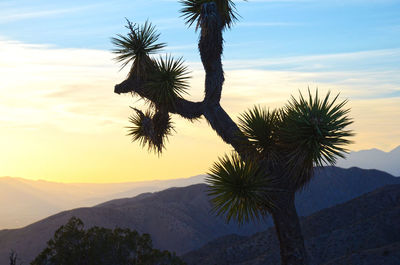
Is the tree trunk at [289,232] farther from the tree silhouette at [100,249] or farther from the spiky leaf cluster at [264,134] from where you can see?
the tree silhouette at [100,249]

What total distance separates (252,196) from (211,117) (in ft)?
8.24

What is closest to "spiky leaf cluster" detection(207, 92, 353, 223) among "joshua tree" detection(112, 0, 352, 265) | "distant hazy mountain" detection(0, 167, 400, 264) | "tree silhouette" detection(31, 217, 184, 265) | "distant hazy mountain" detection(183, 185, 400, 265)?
"joshua tree" detection(112, 0, 352, 265)

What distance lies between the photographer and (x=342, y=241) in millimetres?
39094

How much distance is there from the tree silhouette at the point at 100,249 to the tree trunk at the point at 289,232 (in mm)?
10798

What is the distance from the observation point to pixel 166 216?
81625 mm

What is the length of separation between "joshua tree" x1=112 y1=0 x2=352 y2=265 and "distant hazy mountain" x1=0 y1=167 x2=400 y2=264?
48.3 meters

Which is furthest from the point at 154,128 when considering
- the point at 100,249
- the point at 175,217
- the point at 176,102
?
the point at 175,217

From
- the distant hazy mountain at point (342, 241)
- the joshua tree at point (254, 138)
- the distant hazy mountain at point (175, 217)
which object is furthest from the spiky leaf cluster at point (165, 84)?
the distant hazy mountain at point (175, 217)

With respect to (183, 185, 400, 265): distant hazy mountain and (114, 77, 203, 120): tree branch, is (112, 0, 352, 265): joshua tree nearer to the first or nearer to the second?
(114, 77, 203, 120): tree branch

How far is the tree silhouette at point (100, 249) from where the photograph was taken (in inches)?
838

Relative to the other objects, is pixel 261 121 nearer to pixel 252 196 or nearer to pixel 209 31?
pixel 252 196

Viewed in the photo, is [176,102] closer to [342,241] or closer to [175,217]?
[342,241]

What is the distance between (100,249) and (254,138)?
13.0 m

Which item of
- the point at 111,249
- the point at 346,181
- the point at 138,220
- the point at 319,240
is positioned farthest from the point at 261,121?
the point at 346,181
